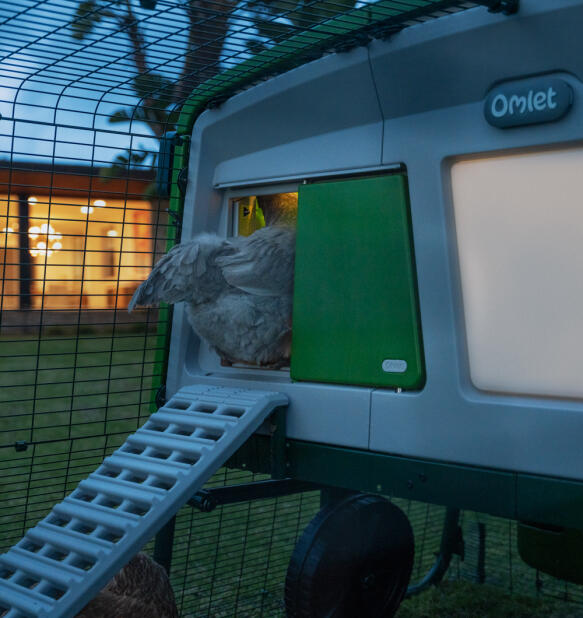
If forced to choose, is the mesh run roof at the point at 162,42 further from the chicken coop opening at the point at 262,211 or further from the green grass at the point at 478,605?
the green grass at the point at 478,605

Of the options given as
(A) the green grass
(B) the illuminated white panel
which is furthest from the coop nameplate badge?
(A) the green grass

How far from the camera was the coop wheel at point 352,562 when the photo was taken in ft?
8.57

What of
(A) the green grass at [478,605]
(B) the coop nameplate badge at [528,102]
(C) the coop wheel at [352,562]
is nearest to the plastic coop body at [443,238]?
(B) the coop nameplate badge at [528,102]

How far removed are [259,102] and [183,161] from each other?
1.63ft

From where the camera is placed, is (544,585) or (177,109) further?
(544,585)

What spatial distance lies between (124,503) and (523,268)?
1.39 meters

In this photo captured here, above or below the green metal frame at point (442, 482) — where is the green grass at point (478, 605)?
below

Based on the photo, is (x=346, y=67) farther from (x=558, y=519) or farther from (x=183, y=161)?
(x=558, y=519)

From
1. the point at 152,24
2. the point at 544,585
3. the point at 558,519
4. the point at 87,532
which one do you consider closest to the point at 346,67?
the point at 152,24

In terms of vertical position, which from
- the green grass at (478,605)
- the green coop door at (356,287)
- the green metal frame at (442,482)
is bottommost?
the green grass at (478,605)

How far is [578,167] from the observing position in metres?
2.02

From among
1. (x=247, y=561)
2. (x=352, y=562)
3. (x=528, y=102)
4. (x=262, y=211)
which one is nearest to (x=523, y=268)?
(x=528, y=102)

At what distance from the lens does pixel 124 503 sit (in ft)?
7.63

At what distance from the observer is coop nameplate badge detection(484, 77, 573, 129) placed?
2.00m
